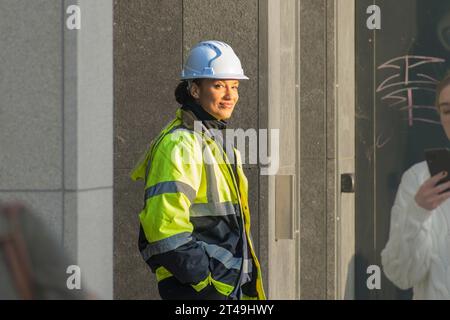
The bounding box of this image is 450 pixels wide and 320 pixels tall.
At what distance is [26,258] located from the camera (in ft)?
6.95

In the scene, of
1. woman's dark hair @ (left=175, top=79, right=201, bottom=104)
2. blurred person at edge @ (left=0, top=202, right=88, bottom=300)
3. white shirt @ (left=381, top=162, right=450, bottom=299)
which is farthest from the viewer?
white shirt @ (left=381, top=162, right=450, bottom=299)

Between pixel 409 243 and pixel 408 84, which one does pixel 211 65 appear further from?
pixel 408 84

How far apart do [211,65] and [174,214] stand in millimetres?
860

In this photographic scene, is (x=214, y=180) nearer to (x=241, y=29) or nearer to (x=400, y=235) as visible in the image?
(x=241, y=29)

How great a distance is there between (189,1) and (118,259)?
63.2 inches

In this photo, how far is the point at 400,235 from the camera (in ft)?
24.1

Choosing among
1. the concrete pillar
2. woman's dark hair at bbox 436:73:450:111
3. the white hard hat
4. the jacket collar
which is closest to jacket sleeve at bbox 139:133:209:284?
the jacket collar

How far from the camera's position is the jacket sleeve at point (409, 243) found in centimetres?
665

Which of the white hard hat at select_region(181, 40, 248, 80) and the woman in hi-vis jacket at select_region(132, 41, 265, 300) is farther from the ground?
the white hard hat at select_region(181, 40, 248, 80)

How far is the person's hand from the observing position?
22.2ft

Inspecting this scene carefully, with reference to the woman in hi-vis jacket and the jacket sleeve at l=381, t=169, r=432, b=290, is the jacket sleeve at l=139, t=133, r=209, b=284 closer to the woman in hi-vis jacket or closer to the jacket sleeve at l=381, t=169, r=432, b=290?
the woman in hi-vis jacket

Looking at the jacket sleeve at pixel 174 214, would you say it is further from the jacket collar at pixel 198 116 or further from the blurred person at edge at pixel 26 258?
the blurred person at edge at pixel 26 258

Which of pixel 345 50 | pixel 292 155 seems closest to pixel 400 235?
pixel 292 155

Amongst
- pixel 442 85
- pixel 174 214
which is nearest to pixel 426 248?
pixel 442 85
